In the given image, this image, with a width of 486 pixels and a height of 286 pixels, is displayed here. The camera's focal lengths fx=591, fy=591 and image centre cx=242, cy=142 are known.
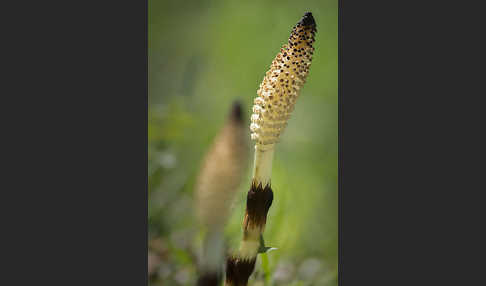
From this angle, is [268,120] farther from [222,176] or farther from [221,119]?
[221,119]

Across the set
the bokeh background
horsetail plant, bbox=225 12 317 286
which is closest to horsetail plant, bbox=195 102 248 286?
Answer: horsetail plant, bbox=225 12 317 286

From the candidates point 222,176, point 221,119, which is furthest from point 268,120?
point 221,119

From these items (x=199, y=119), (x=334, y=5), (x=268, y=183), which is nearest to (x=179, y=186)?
(x=199, y=119)

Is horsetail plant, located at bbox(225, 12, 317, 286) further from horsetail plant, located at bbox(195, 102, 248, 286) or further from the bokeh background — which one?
the bokeh background

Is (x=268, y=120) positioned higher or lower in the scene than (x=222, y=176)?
higher

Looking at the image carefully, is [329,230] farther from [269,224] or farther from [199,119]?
[199,119]

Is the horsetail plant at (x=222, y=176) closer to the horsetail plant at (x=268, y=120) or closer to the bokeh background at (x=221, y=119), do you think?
the horsetail plant at (x=268, y=120)

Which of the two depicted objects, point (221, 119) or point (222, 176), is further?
point (221, 119)
